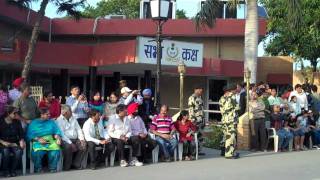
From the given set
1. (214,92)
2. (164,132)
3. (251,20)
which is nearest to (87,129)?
(164,132)

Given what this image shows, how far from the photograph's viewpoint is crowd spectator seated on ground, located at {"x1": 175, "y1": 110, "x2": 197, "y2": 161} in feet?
44.2

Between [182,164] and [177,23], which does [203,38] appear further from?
[182,164]

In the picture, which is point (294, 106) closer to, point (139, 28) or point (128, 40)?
point (128, 40)

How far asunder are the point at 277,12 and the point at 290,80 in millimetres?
3847

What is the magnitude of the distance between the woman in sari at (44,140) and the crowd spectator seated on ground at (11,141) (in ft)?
0.90

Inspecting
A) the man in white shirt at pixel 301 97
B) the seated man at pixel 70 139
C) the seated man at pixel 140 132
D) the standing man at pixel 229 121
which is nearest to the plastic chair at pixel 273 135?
the man in white shirt at pixel 301 97

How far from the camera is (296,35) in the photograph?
91.5 feet

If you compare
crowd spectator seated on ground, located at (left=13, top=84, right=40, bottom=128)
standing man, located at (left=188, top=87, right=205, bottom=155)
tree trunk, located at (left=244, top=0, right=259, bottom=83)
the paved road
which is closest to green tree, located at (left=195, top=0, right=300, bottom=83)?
tree trunk, located at (left=244, top=0, right=259, bottom=83)

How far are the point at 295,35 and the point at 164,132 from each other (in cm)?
1570

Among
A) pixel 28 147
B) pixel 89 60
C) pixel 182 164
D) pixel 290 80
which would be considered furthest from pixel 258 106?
pixel 290 80

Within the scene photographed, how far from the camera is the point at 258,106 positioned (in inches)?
612

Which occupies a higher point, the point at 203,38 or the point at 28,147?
the point at 203,38

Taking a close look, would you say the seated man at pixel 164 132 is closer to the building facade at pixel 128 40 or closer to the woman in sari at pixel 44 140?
the woman in sari at pixel 44 140

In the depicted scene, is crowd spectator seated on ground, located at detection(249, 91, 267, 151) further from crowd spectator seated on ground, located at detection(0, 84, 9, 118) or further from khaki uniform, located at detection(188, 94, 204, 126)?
crowd spectator seated on ground, located at detection(0, 84, 9, 118)
